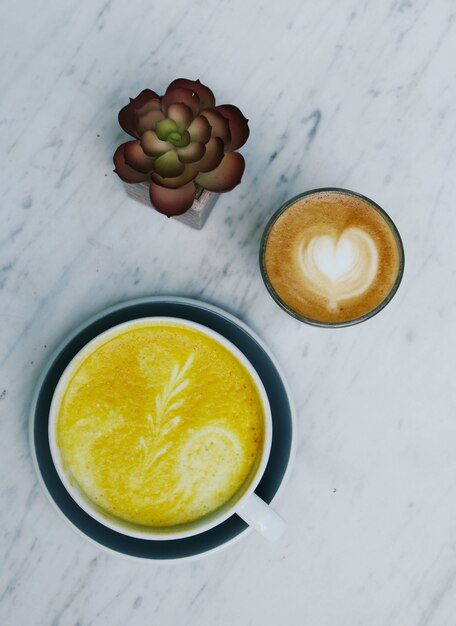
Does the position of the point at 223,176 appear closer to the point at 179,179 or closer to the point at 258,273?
the point at 179,179

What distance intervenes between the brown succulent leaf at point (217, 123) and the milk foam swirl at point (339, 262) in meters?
0.23

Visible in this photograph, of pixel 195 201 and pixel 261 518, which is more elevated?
pixel 195 201

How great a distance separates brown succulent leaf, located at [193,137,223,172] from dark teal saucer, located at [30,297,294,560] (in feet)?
0.85

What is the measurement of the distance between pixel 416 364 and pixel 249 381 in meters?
0.32

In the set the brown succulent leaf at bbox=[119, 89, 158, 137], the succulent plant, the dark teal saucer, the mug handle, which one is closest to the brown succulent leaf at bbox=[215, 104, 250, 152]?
the succulent plant

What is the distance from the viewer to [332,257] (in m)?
1.11

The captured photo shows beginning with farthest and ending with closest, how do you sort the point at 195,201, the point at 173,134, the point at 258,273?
the point at 258,273 → the point at 195,201 → the point at 173,134

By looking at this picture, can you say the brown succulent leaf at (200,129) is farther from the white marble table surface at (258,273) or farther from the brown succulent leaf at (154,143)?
the white marble table surface at (258,273)

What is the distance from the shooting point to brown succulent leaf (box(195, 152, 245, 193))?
3.32 ft

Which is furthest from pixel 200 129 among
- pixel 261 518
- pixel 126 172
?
pixel 261 518

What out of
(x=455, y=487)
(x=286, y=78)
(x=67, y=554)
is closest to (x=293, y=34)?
(x=286, y=78)

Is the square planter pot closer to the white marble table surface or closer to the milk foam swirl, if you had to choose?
the white marble table surface

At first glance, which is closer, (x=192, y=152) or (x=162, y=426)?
(x=192, y=152)

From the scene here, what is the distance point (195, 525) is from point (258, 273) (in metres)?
0.44
